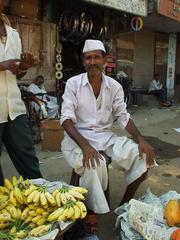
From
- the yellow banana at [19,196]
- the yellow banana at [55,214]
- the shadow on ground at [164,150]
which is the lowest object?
the shadow on ground at [164,150]

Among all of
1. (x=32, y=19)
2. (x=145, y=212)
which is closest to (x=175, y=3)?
(x=32, y=19)

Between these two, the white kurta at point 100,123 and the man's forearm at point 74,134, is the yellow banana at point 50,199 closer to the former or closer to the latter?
the white kurta at point 100,123

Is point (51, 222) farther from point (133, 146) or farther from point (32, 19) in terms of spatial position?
point (32, 19)

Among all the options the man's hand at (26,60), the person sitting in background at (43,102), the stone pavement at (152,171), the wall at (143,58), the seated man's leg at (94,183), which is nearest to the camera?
the seated man's leg at (94,183)

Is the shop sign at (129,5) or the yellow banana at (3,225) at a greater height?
the shop sign at (129,5)

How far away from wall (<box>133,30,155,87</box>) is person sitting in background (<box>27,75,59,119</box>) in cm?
593

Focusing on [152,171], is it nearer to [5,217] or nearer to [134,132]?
[134,132]

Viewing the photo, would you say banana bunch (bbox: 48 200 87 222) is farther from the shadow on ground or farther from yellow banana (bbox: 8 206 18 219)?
the shadow on ground

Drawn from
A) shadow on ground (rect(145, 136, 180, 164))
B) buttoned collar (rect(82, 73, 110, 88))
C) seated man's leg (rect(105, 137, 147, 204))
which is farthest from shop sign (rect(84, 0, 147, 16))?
seated man's leg (rect(105, 137, 147, 204))

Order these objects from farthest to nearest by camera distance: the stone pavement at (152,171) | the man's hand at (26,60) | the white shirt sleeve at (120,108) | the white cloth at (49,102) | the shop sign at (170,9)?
the shop sign at (170,9)
the white cloth at (49,102)
the stone pavement at (152,171)
the white shirt sleeve at (120,108)
the man's hand at (26,60)

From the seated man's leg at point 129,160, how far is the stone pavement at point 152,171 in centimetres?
50

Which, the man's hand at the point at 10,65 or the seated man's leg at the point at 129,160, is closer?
the man's hand at the point at 10,65

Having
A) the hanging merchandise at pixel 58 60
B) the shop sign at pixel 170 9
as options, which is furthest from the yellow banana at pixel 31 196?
the shop sign at pixel 170 9

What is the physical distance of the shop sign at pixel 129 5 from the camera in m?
8.54
